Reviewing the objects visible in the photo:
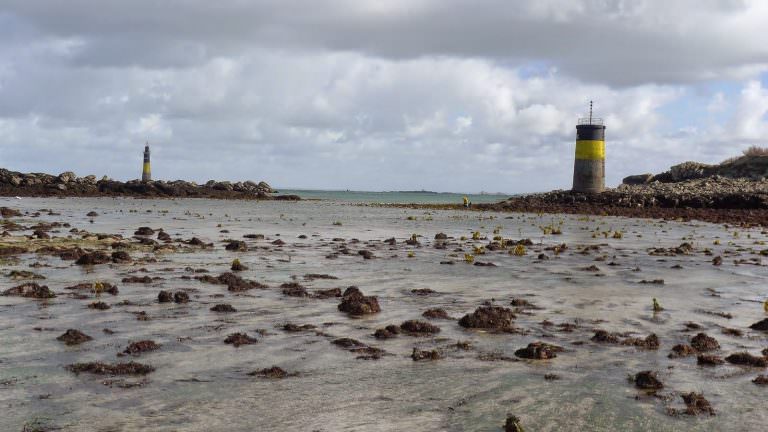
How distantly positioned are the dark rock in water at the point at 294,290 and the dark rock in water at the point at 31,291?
4.87 metres

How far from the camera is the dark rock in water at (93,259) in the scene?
750 inches

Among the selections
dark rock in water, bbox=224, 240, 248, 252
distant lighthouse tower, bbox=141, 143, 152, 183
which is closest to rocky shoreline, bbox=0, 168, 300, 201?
distant lighthouse tower, bbox=141, 143, 152, 183

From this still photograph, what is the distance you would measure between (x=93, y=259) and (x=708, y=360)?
16.2 m

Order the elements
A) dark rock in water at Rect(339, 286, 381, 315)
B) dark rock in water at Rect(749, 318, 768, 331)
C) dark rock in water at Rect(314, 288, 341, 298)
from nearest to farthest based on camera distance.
→ dark rock in water at Rect(749, 318, 768, 331) < dark rock in water at Rect(339, 286, 381, 315) < dark rock in water at Rect(314, 288, 341, 298)

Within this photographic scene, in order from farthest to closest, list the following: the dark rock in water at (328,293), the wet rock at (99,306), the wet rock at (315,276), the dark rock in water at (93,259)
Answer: the dark rock in water at (93,259) < the wet rock at (315,276) < the dark rock in water at (328,293) < the wet rock at (99,306)

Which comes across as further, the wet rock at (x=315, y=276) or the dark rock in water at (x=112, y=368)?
the wet rock at (x=315, y=276)

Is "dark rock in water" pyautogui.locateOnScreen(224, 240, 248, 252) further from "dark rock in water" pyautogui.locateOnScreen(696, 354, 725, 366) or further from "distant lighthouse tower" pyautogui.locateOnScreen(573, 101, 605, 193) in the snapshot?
"distant lighthouse tower" pyautogui.locateOnScreen(573, 101, 605, 193)

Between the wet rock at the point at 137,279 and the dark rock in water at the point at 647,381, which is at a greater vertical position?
the wet rock at the point at 137,279

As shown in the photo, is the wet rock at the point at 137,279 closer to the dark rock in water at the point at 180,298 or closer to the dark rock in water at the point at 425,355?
the dark rock in water at the point at 180,298

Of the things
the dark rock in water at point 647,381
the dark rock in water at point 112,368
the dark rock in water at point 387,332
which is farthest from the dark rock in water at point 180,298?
the dark rock in water at point 647,381

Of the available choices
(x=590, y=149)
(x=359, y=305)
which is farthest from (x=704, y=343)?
(x=590, y=149)

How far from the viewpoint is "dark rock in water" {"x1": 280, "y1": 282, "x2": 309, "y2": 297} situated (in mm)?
15133

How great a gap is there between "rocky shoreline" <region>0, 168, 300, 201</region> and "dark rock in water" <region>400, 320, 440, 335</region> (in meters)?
86.9

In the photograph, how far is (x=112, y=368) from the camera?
8.96 metres
